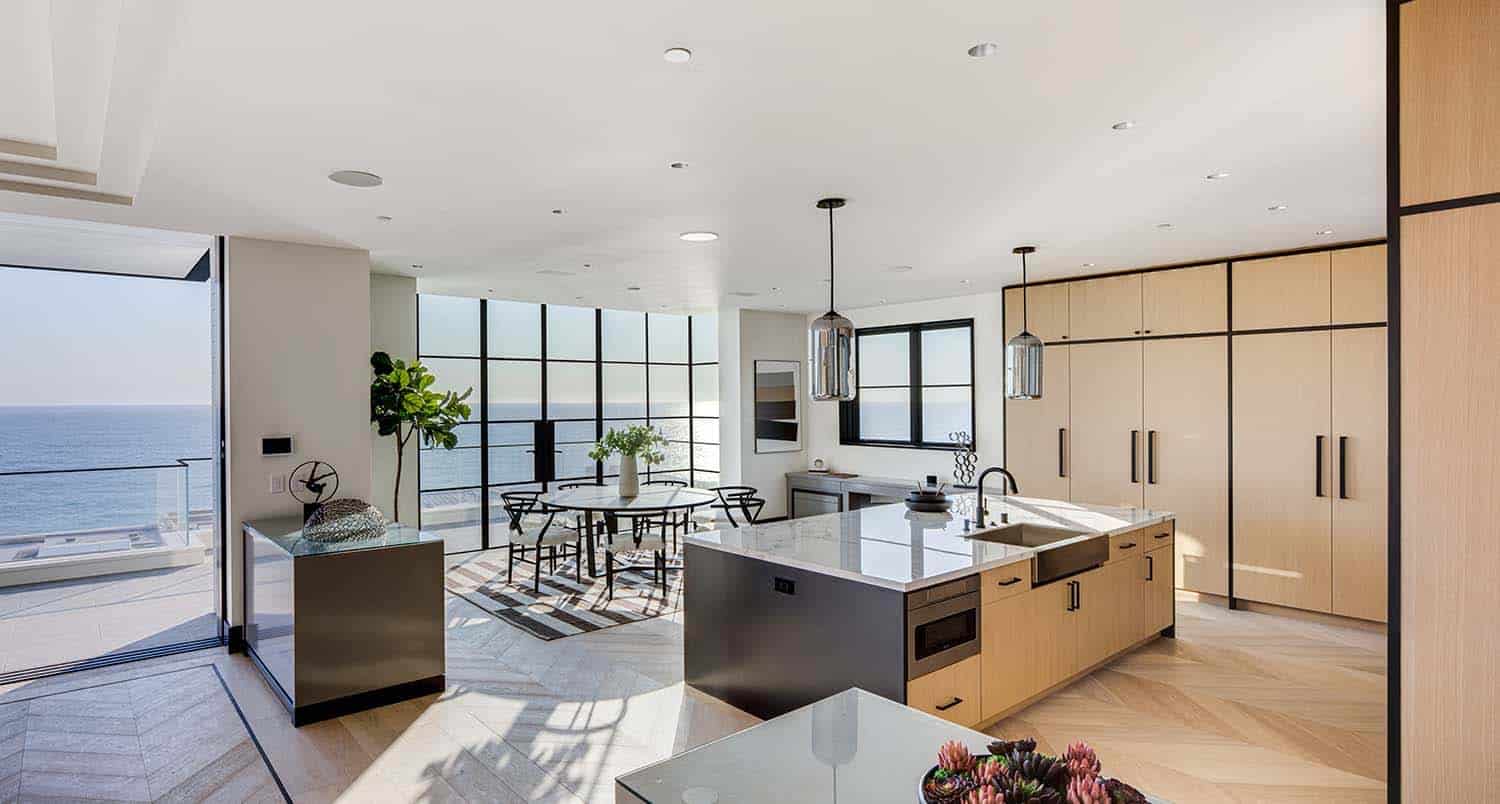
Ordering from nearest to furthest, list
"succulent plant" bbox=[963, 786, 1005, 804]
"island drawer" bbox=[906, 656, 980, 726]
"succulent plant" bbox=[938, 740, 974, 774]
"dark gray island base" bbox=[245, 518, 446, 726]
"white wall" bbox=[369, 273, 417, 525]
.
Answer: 1. "succulent plant" bbox=[963, 786, 1005, 804]
2. "succulent plant" bbox=[938, 740, 974, 774]
3. "island drawer" bbox=[906, 656, 980, 726]
4. "dark gray island base" bbox=[245, 518, 446, 726]
5. "white wall" bbox=[369, 273, 417, 525]

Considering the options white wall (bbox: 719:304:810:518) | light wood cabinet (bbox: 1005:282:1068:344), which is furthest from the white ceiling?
white wall (bbox: 719:304:810:518)

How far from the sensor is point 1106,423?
631 centimetres

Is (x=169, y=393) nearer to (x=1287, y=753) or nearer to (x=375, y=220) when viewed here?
(x=375, y=220)

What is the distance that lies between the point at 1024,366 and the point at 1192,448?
2.30m

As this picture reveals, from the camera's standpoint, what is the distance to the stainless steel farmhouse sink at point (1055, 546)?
3672mm

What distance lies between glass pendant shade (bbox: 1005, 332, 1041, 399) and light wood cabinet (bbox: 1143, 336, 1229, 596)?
6.87 feet

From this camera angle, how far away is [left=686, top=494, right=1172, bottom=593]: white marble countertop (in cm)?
322

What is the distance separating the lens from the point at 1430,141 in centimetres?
184

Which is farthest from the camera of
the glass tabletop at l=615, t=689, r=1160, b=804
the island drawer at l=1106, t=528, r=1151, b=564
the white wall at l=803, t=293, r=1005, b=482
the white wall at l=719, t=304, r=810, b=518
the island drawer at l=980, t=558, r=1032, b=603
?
the white wall at l=719, t=304, r=810, b=518

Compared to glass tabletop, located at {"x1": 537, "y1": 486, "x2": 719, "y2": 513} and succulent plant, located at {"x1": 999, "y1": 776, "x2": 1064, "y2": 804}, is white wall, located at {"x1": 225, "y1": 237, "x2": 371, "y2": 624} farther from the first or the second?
succulent plant, located at {"x1": 999, "y1": 776, "x2": 1064, "y2": 804}

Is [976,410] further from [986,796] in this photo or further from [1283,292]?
[986,796]

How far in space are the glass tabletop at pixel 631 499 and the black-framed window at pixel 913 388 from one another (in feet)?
7.31

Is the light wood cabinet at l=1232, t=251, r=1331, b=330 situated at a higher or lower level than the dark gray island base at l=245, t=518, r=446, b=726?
higher

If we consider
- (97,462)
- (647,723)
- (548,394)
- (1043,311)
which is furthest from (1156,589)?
(97,462)
